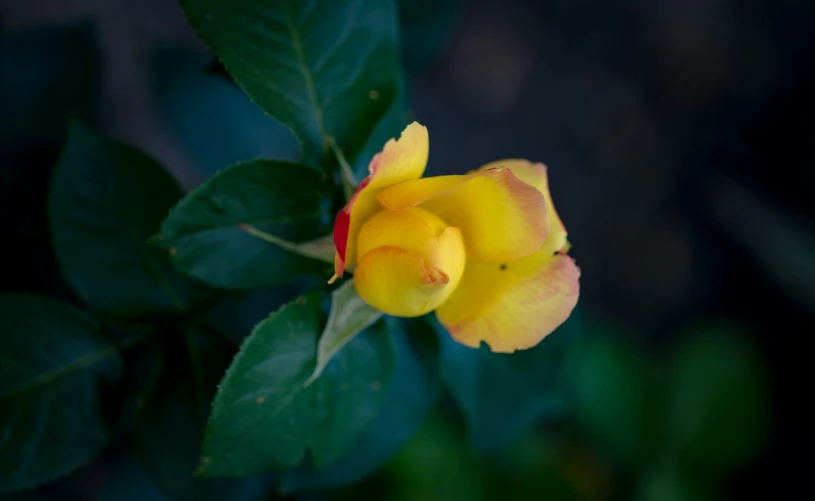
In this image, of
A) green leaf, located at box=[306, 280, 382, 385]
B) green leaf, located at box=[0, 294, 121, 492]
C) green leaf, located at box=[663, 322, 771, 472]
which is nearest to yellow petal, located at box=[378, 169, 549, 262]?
green leaf, located at box=[306, 280, 382, 385]

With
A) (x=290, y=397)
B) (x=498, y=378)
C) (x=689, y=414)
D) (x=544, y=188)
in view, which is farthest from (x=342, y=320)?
(x=689, y=414)

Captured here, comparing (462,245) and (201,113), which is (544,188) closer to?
(462,245)

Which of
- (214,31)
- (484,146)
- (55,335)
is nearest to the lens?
(214,31)

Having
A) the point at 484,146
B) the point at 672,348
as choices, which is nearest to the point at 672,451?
the point at 672,348

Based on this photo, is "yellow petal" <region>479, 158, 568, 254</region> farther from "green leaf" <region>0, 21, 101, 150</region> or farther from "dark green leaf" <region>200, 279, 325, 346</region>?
"green leaf" <region>0, 21, 101, 150</region>

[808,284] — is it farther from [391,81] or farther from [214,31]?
[214,31]
